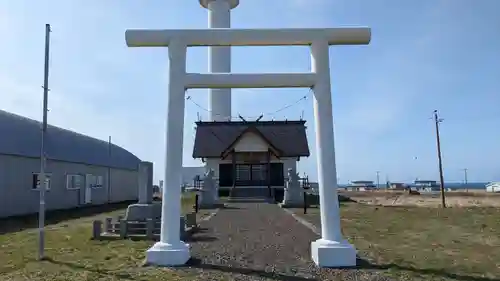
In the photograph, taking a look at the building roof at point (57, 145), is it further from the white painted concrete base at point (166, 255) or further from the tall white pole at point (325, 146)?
the tall white pole at point (325, 146)

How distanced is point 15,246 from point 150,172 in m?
4.25

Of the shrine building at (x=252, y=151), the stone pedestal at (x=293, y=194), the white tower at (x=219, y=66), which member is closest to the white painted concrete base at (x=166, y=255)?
the stone pedestal at (x=293, y=194)

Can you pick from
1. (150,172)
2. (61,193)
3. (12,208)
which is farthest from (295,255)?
(61,193)

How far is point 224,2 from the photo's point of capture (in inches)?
1922

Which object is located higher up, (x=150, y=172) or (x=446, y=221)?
(x=150, y=172)

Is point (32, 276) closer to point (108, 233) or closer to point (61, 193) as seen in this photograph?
point (108, 233)

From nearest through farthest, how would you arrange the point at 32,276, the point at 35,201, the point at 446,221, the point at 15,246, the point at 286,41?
the point at 32,276 < the point at 286,41 < the point at 15,246 < the point at 446,221 < the point at 35,201

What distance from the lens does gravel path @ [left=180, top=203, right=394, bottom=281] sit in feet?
26.7

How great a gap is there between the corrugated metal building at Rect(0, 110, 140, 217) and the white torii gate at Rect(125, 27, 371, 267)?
46.5 ft

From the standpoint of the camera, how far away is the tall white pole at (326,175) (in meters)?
8.86

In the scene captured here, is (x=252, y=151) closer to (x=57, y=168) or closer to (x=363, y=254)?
(x=57, y=168)

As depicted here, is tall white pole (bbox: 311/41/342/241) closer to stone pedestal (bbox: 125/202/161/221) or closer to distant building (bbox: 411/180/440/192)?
stone pedestal (bbox: 125/202/161/221)

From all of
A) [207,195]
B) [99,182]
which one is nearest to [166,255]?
[207,195]

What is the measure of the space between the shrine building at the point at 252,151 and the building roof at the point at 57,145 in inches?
276
